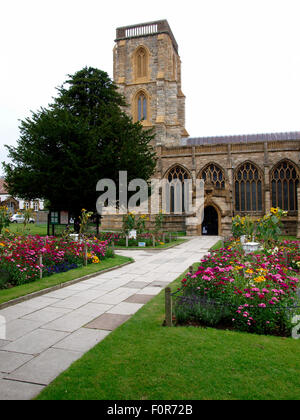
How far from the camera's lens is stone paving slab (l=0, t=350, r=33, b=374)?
13.7ft

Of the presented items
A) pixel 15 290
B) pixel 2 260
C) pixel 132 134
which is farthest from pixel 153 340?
pixel 132 134

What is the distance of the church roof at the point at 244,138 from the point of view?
1406 inches

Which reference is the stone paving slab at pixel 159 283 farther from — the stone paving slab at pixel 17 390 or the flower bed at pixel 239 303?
the stone paving slab at pixel 17 390

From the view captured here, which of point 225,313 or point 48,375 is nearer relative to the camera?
point 48,375

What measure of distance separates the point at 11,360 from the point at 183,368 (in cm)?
242

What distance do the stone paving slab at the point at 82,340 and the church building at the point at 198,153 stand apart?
24197 mm

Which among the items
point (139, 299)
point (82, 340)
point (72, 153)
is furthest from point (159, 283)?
point (72, 153)

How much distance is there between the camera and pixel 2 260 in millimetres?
9102

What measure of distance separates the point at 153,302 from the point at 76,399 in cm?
404

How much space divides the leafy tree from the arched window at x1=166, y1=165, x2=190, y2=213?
1044 centimetres
